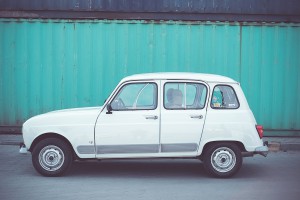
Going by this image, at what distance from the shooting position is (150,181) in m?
8.46

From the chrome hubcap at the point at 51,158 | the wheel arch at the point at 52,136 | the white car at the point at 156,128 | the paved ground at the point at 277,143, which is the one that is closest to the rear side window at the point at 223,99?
the white car at the point at 156,128

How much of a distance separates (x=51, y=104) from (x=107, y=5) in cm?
289

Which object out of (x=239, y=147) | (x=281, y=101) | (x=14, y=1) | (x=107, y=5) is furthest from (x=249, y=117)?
(x=14, y=1)

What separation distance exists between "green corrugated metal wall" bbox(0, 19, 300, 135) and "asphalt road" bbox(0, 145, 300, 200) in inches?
107

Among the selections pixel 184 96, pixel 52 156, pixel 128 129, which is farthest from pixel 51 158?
pixel 184 96

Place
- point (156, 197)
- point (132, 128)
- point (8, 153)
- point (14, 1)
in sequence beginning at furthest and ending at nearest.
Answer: point (14, 1) < point (8, 153) < point (132, 128) < point (156, 197)

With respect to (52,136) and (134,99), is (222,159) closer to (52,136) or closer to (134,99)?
(134,99)

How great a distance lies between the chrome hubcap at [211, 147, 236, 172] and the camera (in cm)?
858

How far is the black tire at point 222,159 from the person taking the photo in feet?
28.1

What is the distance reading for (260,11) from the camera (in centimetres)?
1305

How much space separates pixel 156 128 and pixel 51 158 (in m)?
1.84

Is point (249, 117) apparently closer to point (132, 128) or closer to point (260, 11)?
point (132, 128)

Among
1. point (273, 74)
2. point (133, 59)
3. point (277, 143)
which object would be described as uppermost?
point (133, 59)

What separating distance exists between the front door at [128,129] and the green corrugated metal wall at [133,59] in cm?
447
